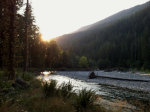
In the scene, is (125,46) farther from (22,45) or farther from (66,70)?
(22,45)

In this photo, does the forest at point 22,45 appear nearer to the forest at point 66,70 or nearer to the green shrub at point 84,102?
the forest at point 66,70

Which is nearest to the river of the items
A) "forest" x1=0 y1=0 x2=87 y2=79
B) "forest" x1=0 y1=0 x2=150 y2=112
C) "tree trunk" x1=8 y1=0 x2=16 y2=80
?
"forest" x1=0 y1=0 x2=150 y2=112

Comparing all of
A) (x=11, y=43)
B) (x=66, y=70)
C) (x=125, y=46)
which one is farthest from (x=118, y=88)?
(x=125, y=46)

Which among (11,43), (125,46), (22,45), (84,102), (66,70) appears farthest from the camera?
(125,46)

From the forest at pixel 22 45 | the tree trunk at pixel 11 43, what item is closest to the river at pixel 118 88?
the tree trunk at pixel 11 43

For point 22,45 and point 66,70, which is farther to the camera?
point 66,70

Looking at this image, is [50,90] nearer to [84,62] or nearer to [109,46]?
[84,62]

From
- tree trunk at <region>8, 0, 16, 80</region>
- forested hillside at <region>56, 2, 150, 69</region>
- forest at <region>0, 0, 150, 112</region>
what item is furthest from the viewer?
forested hillside at <region>56, 2, 150, 69</region>

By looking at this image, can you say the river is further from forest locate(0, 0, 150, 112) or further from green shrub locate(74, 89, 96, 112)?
green shrub locate(74, 89, 96, 112)

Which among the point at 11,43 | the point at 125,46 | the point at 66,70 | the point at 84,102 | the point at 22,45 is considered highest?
the point at 125,46

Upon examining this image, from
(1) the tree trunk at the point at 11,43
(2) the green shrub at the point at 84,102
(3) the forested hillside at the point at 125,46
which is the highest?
(3) the forested hillside at the point at 125,46

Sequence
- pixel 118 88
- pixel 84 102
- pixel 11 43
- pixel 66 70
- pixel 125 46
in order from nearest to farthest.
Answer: pixel 84 102
pixel 11 43
pixel 118 88
pixel 66 70
pixel 125 46

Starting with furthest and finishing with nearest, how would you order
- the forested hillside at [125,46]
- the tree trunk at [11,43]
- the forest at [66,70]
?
1. the forested hillside at [125,46]
2. the tree trunk at [11,43]
3. the forest at [66,70]

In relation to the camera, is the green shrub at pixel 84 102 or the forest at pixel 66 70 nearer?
the green shrub at pixel 84 102
